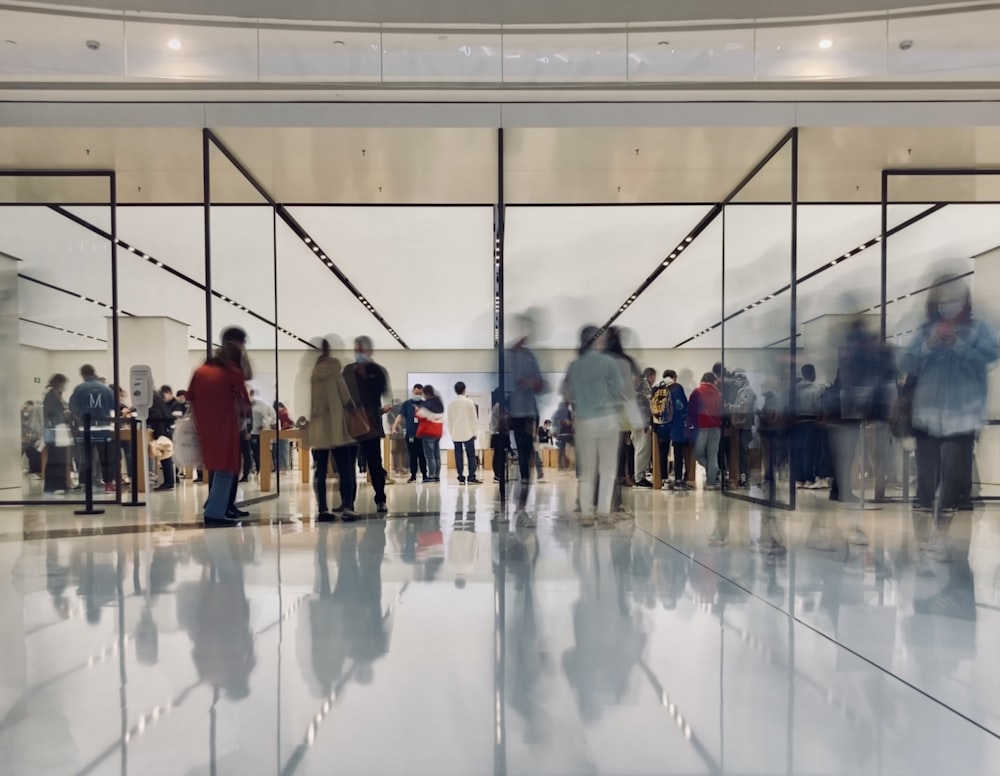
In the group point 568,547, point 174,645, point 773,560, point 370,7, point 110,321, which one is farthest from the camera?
point 110,321

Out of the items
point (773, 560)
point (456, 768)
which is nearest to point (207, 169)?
point (773, 560)

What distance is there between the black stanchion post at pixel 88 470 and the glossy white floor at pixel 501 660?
2804mm

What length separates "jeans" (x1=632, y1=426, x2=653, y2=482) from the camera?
9305 mm

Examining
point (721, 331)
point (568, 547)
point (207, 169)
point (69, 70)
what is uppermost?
point (69, 70)

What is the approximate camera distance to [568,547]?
15.4 ft

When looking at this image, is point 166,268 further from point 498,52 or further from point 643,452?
point 643,452

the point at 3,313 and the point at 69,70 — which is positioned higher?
the point at 69,70

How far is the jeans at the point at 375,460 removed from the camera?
652 cm

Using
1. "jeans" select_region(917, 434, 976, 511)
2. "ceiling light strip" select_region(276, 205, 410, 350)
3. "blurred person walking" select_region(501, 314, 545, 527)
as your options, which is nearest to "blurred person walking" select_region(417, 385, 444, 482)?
"ceiling light strip" select_region(276, 205, 410, 350)

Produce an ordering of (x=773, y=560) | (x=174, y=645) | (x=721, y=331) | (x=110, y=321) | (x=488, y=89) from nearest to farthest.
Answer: (x=174, y=645), (x=773, y=560), (x=488, y=89), (x=110, y=321), (x=721, y=331)

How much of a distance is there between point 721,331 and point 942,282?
14.0 feet

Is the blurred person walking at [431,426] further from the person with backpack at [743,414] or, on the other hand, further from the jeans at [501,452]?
the person with backpack at [743,414]

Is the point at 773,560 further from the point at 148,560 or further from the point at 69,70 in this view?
the point at 69,70

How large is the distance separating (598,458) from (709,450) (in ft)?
12.7
